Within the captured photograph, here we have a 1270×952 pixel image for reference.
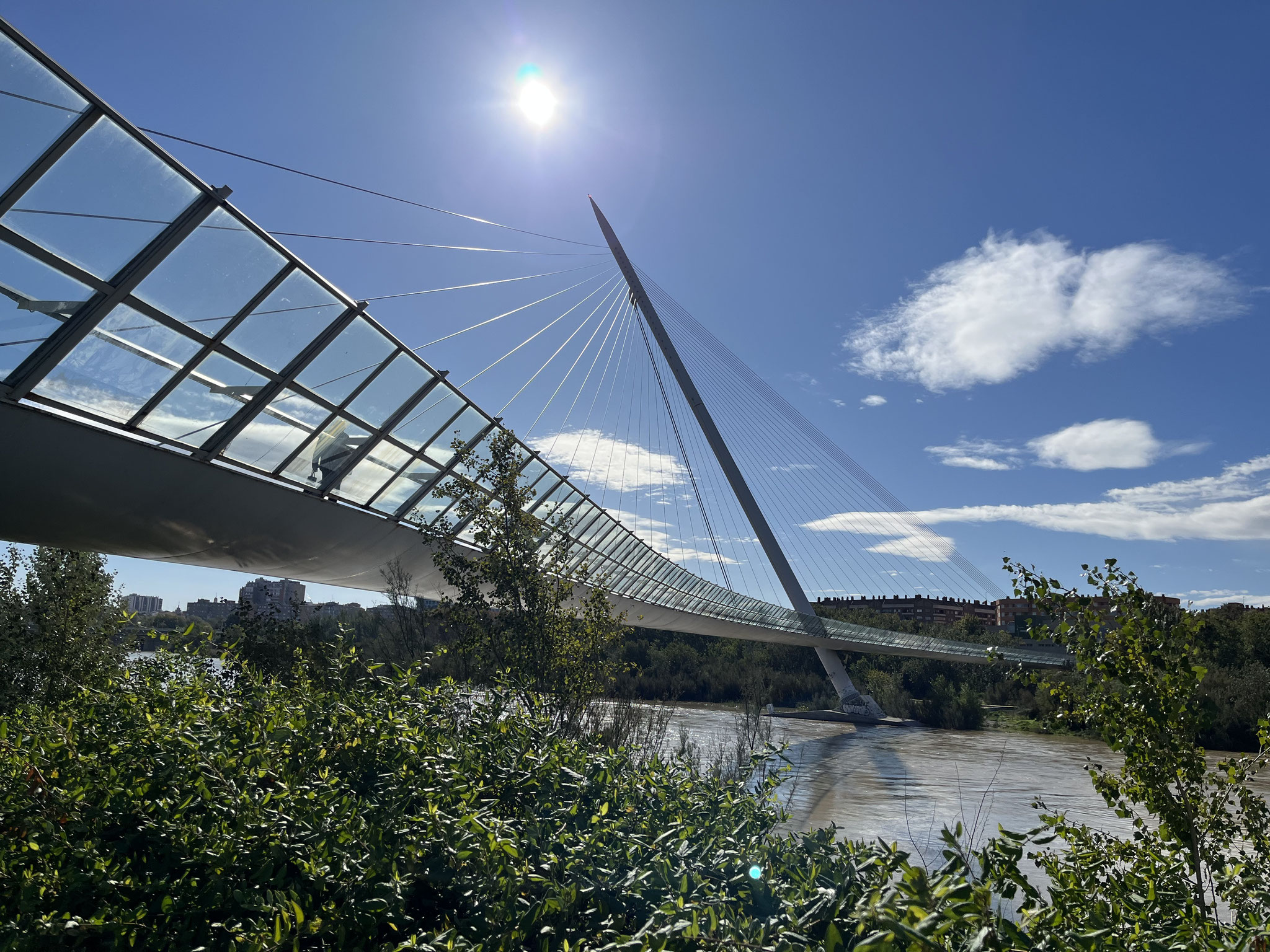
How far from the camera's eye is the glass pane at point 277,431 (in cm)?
884

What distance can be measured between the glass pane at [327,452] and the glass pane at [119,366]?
7.55 feet

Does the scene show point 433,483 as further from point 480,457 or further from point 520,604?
point 520,604

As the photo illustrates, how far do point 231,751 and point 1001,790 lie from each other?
21.5 meters

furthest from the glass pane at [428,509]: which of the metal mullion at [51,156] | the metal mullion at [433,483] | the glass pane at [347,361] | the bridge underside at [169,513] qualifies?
the metal mullion at [51,156]

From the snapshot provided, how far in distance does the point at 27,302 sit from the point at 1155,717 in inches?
327

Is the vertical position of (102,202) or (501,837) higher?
(102,202)

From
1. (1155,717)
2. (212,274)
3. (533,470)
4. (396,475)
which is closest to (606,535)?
(533,470)

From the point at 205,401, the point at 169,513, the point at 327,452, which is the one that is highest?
the point at 205,401

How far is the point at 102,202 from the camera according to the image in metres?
6.19

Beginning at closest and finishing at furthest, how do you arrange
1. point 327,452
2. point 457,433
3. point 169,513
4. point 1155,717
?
1. point 1155,717
2. point 169,513
3. point 327,452
4. point 457,433

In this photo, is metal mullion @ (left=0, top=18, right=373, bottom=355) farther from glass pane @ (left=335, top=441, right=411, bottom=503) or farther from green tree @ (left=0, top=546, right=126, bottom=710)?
green tree @ (left=0, top=546, right=126, bottom=710)

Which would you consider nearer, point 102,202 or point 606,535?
point 102,202

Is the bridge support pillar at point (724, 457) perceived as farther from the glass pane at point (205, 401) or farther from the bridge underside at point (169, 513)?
the glass pane at point (205, 401)

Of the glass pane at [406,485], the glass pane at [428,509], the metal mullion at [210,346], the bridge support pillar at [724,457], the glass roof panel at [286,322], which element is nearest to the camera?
the metal mullion at [210,346]
